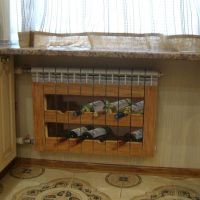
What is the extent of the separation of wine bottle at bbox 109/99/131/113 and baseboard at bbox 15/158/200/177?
1.34 feet

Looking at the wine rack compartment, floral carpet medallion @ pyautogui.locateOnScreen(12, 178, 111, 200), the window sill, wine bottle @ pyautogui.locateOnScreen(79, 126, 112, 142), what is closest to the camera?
the window sill

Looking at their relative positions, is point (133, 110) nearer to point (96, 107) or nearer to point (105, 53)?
point (96, 107)

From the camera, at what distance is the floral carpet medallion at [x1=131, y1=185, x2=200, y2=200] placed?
1.83m

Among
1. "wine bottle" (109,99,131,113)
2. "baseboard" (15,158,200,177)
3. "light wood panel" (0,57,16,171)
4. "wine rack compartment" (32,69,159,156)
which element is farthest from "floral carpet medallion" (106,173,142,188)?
"light wood panel" (0,57,16,171)

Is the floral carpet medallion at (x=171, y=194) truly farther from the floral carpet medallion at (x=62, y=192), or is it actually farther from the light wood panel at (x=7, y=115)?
the light wood panel at (x=7, y=115)

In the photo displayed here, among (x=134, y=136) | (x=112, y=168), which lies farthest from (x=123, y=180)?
(x=134, y=136)

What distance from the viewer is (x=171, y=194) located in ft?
6.15

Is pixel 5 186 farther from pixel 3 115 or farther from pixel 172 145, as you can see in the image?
pixel 172 145

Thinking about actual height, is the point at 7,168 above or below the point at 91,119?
below

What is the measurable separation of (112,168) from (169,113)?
0.52 metres

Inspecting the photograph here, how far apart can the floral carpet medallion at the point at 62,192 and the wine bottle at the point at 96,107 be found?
42 centimetres

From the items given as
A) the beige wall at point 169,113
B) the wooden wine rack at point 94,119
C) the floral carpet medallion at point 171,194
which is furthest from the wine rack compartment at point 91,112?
the floral carpet medallion at point 171,194

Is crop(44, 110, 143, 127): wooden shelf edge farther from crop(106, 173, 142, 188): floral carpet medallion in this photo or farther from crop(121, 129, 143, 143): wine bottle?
crop(106, 173, 142, 188): floral carpet medallion

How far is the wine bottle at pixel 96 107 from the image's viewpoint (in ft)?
6.50
